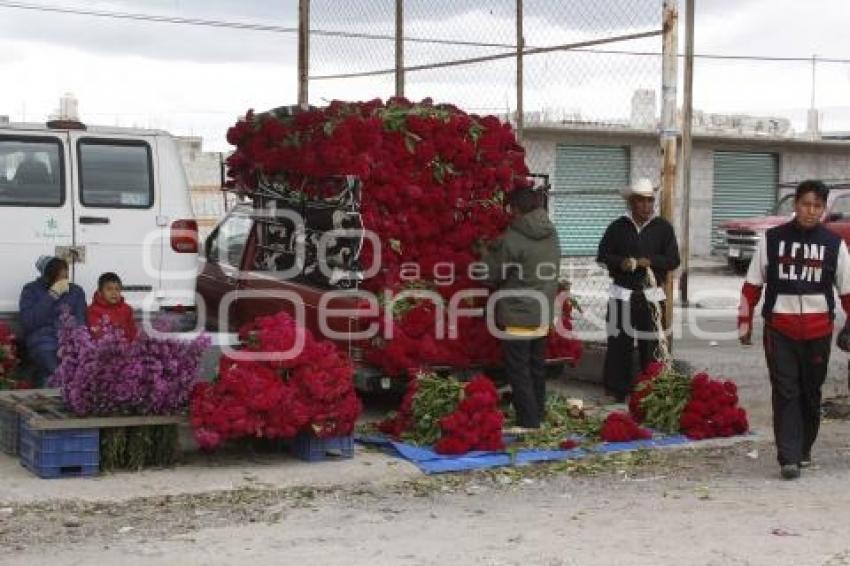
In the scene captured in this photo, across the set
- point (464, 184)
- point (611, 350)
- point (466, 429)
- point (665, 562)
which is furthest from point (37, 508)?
point (611, 350)

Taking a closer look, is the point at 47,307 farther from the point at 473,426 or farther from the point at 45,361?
the point at 473,426

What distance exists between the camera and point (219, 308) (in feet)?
36.2

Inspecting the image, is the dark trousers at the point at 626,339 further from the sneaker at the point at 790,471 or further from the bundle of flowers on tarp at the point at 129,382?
the bundle of flowers on tarp at the point at 129,382

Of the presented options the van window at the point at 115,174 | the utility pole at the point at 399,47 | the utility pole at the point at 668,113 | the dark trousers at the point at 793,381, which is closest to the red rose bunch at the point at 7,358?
the van window at the point at 115,174

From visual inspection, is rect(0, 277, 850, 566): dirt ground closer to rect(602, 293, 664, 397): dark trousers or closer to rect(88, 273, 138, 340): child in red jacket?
rect(602, 293, 664, 397): dark trousers

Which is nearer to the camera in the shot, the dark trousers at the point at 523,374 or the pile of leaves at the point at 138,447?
the pile of leaves at the point at 138,447

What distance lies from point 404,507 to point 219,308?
179 inches

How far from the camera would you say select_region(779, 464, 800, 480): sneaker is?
7.59 meters

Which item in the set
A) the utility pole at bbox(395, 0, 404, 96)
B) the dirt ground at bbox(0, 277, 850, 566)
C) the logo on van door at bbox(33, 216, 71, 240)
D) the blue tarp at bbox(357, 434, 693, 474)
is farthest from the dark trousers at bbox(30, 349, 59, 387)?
the utility pole at bbox(395, 0, 404, 96)

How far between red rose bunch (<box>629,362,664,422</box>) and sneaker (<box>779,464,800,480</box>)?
175 centimetres

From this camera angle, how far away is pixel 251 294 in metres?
10.4

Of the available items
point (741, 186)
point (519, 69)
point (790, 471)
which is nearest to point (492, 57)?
point (519, 69)

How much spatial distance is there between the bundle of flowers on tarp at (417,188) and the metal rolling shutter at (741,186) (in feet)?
73.8

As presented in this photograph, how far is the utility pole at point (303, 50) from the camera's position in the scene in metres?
14.6
